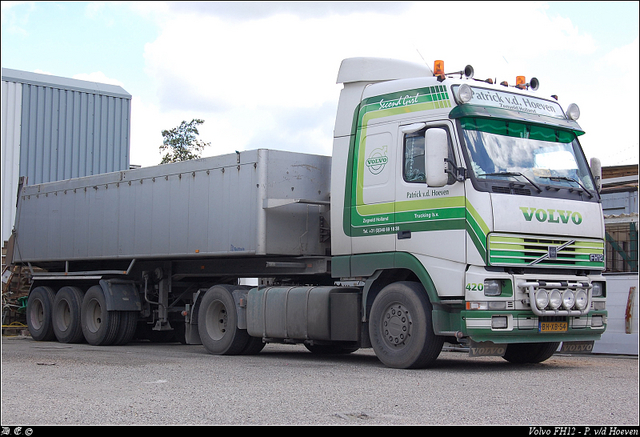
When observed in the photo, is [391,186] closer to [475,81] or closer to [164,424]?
[475,81]

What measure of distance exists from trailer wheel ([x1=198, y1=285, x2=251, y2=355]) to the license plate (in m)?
5.06

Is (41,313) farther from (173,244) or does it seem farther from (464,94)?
(464,94)

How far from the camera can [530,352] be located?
38.5ft

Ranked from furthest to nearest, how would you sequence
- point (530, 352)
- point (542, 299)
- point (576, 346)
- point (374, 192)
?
point (530, 352) → point (374, 192) → point (576, 346) → point (542, 299)

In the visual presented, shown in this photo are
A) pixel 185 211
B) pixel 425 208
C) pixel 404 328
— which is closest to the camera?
pixel 425 208

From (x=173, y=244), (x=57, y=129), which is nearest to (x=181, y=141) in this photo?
(x=57, y=129)

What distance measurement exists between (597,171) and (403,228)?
2840 mm

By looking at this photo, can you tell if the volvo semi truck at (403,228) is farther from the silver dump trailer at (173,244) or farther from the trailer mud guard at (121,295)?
the trailer mud guard at (121,295)

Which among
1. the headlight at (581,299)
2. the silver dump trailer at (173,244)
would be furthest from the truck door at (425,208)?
the silver dump trailer at (173,244)

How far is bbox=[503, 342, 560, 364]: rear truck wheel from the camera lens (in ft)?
38.3

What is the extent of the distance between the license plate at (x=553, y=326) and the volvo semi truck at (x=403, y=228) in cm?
2

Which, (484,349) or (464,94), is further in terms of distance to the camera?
(464,94)

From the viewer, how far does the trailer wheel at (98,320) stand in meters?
15.8

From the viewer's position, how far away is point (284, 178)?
40.7ft
